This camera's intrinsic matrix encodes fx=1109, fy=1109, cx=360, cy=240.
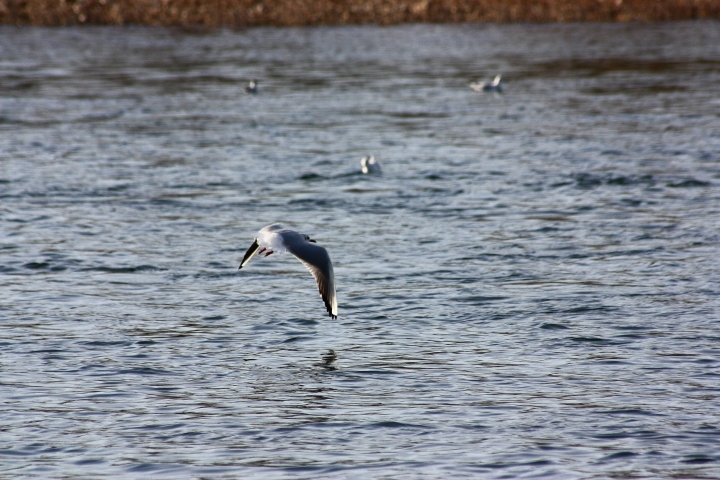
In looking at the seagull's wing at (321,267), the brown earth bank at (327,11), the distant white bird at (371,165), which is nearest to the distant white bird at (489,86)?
the distant white bird at (371,165)

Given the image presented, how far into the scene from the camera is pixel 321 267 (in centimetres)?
1005

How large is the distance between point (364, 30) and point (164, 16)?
32.4ft

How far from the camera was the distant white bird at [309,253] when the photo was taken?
9.95 meters

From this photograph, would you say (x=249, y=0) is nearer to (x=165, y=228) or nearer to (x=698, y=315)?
(x=165, y=228)

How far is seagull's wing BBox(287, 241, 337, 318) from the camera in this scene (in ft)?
Answer: 32.5

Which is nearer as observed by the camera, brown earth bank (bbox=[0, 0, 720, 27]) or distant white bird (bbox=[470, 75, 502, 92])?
distant white bird (bbox=[470, 75, 502, 92])

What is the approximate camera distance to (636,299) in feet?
38.4

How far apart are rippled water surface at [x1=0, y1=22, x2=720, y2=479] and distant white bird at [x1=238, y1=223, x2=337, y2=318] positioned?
608 mm

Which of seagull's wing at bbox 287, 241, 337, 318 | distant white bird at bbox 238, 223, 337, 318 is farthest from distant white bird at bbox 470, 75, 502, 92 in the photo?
seagull's wing at bbox 287, 241, 337, 318

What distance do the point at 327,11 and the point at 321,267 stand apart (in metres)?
43.2

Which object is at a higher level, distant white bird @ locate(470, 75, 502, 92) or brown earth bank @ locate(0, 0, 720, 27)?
brown earth bank @ locate(0, 0, 720, 27)

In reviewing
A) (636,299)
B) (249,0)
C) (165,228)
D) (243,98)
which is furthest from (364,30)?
(636,299)

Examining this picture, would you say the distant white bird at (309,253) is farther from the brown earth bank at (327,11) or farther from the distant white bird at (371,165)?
the brown earth bank at (327,11)

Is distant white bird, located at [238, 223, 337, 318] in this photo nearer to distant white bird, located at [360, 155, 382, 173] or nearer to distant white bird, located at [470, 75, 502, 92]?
distant white bird, located at [360, 155, 382, 173]
